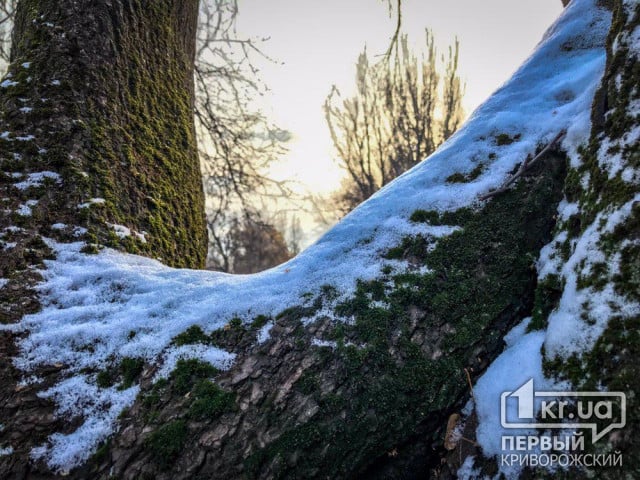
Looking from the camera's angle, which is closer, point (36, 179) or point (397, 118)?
point (36, 179)

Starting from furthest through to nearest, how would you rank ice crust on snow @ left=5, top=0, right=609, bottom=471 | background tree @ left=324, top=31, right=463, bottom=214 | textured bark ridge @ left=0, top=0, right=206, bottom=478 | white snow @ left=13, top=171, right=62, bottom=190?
1. background tree @ left=324, top=31, right=463, bottom=214
2. white snow @ left=13, top=171, right=62, bottom=190
3. textured bark ridge @ left=0, top=0, right=206, bottom=478
4. ice crust on snow @ left=5, top=0, right=609, bottom=471

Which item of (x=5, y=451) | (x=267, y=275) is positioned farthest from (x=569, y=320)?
(x=5, y=451)

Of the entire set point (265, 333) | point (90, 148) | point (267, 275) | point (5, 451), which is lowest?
point (5, 451)

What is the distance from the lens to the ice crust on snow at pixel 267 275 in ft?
3.58

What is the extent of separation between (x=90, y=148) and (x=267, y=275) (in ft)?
3.73

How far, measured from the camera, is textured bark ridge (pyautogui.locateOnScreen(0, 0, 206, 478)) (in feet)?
4.39

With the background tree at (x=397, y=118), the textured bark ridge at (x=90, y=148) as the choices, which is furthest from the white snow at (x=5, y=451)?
the background tree at (x=397, y=118)

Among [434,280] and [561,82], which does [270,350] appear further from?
[561,82]

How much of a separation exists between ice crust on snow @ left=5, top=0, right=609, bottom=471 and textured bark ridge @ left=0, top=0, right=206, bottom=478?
0.08m

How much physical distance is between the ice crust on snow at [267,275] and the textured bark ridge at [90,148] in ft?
0.25

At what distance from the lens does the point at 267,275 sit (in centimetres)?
145

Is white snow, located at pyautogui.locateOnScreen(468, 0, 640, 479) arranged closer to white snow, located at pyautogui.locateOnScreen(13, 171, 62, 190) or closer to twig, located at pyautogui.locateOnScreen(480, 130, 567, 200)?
twig, located at pyautogui.locateOnScreen(480, 130, 567, 200)

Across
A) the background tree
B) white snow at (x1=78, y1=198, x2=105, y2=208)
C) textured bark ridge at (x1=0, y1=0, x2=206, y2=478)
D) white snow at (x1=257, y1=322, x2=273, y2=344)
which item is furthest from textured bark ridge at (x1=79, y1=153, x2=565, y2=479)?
the background tree

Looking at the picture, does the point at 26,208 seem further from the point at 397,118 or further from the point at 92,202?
the point at 397,118
